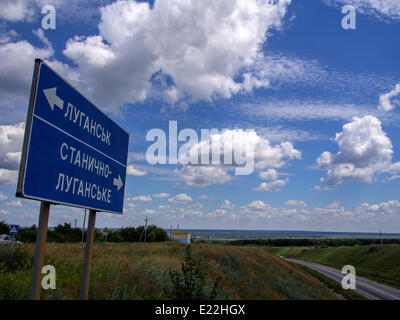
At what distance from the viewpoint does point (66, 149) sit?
445 cm

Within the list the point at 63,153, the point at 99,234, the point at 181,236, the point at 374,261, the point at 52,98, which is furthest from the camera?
the point at 181,236

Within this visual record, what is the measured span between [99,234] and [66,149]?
69666 millimetres

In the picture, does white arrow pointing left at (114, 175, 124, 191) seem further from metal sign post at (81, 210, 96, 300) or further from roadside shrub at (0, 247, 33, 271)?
roadside shrub at (0, 247, 33, 271)

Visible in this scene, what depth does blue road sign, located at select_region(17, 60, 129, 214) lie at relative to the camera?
376 cm

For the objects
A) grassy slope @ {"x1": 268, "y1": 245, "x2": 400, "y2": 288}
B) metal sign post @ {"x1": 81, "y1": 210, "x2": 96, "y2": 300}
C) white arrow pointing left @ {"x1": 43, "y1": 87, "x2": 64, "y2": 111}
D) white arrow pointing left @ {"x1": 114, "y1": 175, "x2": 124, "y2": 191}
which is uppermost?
white arrow pointing left @ {"x1": 43, "y1": 87, "x2": 64, "y2": 111}

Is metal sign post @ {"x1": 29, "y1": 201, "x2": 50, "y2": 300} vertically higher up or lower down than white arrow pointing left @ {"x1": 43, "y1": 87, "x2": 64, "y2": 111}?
lower down

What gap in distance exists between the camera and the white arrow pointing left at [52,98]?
Answer: 4.03 meters

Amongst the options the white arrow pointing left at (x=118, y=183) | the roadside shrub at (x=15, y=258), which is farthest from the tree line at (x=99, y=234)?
the white arrow pointing left at (x=118, y=183)

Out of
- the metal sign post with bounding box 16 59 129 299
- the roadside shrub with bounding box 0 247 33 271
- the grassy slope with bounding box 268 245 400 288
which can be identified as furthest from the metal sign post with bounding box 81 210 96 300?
the grassy slope with bounding box 268 245 400 288

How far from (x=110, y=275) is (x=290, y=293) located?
10397 mm

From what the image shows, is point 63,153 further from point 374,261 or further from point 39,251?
point 374,261

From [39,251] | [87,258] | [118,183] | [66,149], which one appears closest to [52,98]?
[66,149]
